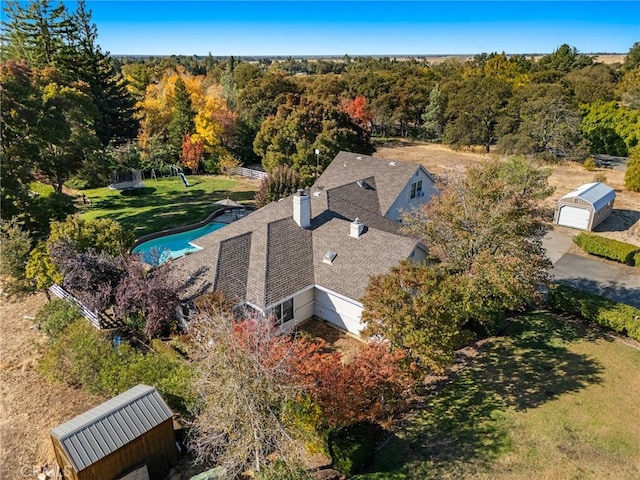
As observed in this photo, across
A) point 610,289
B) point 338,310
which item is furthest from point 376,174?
point 610,289

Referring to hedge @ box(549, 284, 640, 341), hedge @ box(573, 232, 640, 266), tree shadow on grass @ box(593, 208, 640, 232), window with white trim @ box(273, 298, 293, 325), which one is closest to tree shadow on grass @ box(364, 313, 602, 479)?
hedge @ box(549, 284, 640, 341)

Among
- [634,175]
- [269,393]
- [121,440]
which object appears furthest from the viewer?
[634,175]

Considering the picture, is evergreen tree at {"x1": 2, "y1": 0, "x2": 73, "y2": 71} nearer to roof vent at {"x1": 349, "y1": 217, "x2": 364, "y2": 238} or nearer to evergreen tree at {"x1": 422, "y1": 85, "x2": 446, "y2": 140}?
roof vent at {"x1": 349, "y1": 217, "x2": 364, "y2": 238}

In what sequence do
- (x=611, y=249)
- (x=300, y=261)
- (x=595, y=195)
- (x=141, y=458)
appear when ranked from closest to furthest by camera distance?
(x=141, y=458), (x=300, y=261), (x=611, y=249), (x=595, y=195)

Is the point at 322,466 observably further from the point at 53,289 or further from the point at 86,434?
the point at 53,289

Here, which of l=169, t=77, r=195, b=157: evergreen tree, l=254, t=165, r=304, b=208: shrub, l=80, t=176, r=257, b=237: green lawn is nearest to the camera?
l=254, t=165, r=304, b=208: shrub

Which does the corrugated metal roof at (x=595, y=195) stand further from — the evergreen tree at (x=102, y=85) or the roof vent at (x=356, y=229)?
the evergreen tree at (x=102, y=85)

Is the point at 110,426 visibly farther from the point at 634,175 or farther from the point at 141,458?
the point at 634,175

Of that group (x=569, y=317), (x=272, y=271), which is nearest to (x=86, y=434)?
(x=272, y=271)
